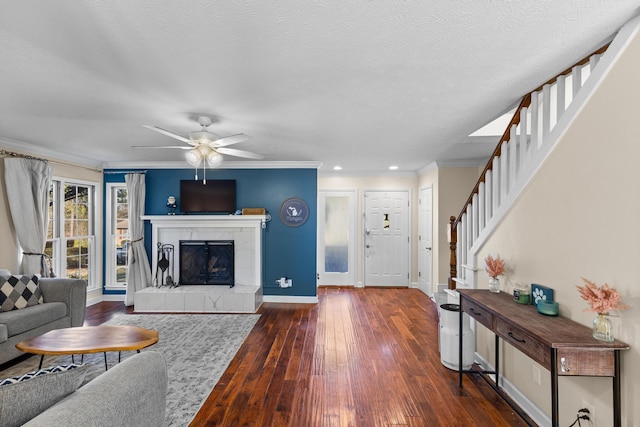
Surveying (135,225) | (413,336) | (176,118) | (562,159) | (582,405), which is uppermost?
(176,118)

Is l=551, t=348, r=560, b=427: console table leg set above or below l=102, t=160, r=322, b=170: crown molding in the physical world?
below

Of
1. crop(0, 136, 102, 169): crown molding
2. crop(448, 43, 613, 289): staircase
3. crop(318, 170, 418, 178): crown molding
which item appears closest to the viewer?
crop(448, 43, 613, 289): staircase

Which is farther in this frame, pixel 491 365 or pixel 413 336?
pixel 413 336

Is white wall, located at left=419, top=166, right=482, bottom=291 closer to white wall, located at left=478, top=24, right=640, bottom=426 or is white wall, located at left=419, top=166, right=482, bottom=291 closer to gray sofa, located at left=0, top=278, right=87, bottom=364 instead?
white wall, located at left=478, top=24, right=640, bottom=426

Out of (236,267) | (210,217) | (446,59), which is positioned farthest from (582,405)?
(210,217)

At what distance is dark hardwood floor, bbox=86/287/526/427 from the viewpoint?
2383mm

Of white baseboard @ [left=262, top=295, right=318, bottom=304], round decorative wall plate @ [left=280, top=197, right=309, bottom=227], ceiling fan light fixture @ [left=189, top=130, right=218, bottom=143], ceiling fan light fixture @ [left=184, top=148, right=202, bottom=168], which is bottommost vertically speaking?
white baseboard @ [left=262, top=295, right=318, bottom=304]

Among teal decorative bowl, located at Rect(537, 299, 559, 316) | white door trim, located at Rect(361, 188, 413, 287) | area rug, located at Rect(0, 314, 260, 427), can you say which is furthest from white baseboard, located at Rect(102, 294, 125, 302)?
teal decorative bowl, located at Rect(537, 299, 559, 316)

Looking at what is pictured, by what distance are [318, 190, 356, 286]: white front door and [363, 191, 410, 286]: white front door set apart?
0.34 metres

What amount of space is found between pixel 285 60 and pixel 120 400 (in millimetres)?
1944

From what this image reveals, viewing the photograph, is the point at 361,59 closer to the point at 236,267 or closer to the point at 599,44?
the point at 599,44

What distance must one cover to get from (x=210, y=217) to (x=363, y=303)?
9.92ft

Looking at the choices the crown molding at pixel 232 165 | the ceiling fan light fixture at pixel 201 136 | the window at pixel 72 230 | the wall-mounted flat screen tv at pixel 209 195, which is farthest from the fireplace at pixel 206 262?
the ceiling fan light fixture at pixel 201 136

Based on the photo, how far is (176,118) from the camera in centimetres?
303
